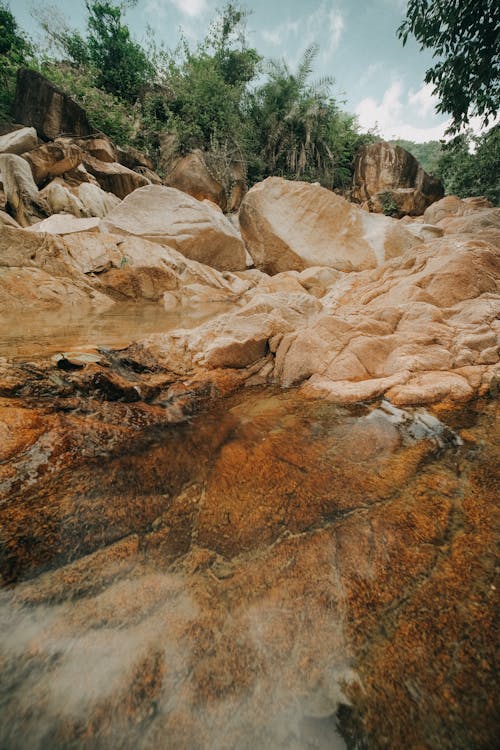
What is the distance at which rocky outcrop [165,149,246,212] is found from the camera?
10945mm

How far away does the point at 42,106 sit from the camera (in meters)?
9.27

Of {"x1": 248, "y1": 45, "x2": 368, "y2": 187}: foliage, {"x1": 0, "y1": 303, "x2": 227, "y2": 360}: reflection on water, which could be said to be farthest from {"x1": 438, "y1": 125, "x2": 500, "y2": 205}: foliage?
{"x1": 0, "y1": 303, "x2": 227, "y2": 360}: reflection on water

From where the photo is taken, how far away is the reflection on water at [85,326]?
2.63m

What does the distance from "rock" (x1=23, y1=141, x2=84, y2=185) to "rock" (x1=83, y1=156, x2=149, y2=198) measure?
94 centimetres

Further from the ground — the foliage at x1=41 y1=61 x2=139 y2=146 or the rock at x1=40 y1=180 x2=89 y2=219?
the foliage at x1=41 y1=61 x2=139 y2=146

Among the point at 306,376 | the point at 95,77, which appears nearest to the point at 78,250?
the point at 306,376

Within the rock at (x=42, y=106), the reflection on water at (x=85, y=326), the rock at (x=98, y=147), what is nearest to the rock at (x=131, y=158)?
the rock at (x=98, y=147)

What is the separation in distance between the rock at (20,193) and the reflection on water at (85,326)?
354 cm

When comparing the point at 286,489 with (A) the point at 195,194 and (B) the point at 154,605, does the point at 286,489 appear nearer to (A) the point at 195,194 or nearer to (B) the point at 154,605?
(B) the point at 154,605

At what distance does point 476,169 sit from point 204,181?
1153 cm

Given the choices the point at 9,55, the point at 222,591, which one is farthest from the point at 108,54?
the point at 222,591

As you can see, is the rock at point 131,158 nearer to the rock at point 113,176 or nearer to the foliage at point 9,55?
the rock at point 113,176

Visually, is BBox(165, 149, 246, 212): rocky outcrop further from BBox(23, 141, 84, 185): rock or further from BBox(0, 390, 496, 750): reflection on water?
BBox(0, 390, 496, 750): reflection on water

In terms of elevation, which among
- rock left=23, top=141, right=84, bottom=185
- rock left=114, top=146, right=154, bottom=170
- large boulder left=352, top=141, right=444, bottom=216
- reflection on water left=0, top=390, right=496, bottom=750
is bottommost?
reflection on water left=0, top=390, right=496, bottom=750
